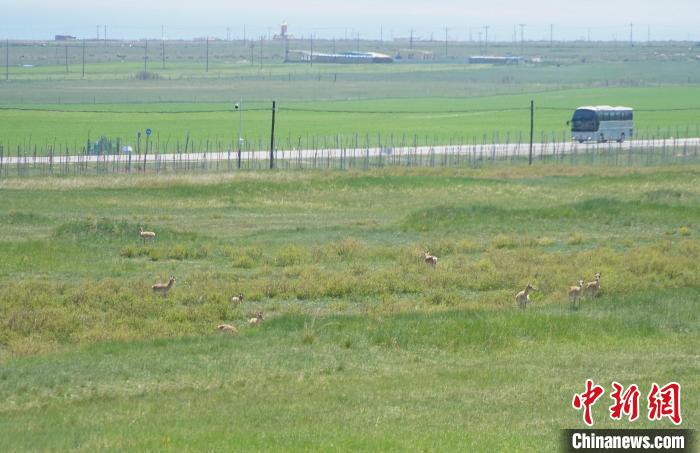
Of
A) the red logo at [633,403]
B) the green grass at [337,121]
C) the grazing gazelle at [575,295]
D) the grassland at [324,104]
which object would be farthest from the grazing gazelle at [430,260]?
the grassland at [324,104]

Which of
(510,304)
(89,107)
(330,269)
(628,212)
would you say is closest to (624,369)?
(510,304)

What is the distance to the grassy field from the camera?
45.2ft

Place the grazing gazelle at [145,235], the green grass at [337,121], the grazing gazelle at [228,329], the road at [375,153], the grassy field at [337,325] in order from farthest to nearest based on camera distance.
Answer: the green grass at [337,121], the road at [375,153], the grazing gazelle at [145,235], the grazing gazelle at [228,329], the grassy field at [337,325]

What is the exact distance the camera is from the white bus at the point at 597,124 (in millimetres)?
83625

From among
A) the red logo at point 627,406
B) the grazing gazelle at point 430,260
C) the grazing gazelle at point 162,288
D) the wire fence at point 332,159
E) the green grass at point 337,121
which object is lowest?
the grazing gazelle at point 162,288

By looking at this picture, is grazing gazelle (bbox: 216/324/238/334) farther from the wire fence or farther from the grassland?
the grassland

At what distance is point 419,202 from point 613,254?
16.9 metres

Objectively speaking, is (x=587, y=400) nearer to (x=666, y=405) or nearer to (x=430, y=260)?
(x=666, y=405)

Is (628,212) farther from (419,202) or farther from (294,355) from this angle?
(294,355)

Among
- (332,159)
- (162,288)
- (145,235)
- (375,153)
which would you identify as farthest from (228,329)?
(375,153)

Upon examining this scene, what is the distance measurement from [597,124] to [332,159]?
24.9m

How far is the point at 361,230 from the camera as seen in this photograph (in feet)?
114

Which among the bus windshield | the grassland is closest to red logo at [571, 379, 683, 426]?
the grassland

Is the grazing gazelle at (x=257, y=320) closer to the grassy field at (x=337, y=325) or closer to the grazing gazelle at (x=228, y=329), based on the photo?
the grassy field at (x=337, y=325)
